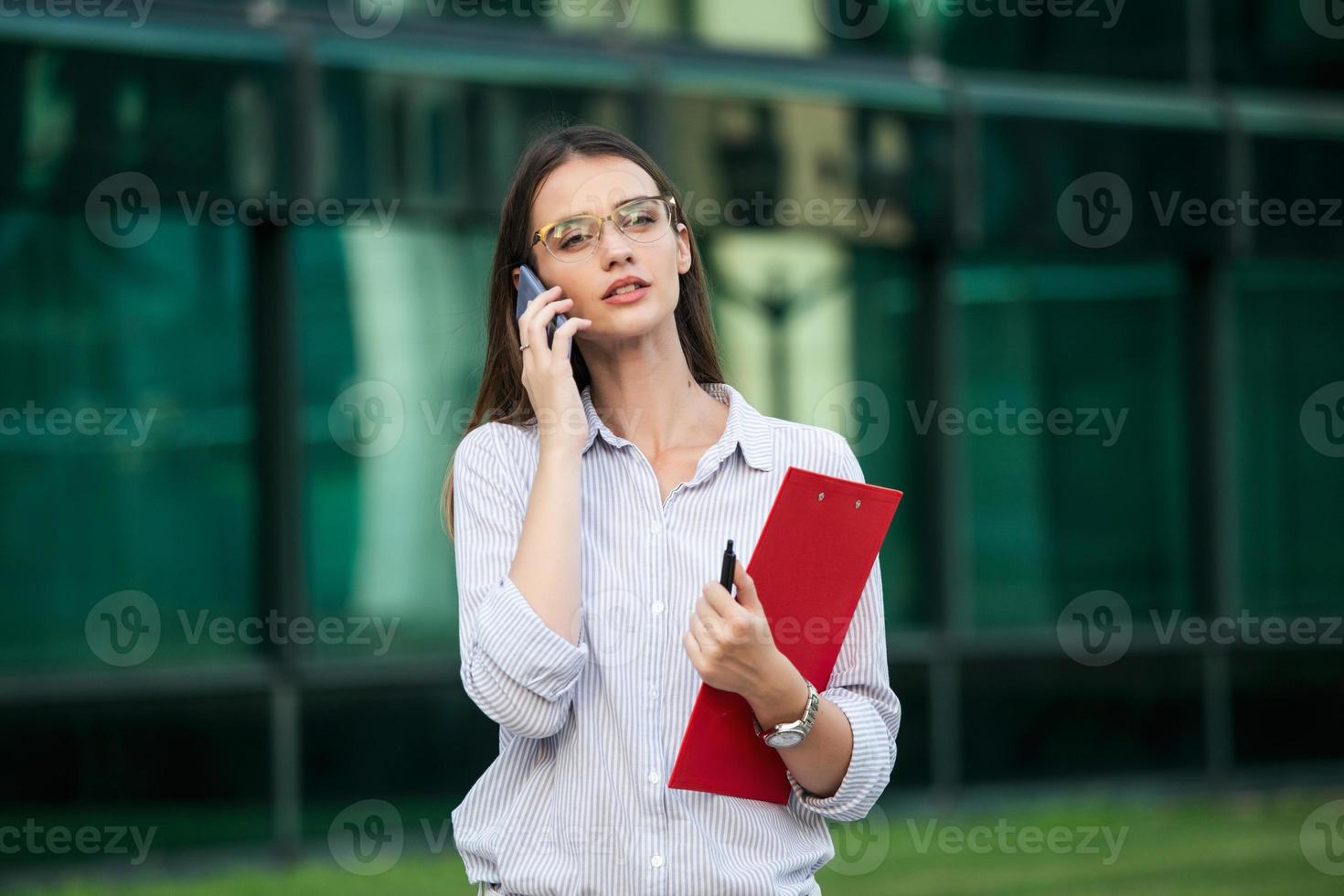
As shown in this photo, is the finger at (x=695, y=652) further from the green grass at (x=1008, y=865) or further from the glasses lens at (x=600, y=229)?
the green grass at (x=1008, y=865)

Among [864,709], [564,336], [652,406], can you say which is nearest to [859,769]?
[864,709]

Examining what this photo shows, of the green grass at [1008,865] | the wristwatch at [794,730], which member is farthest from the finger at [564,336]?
the green grass at [1008,865]

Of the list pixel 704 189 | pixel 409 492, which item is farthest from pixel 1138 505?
pixel 409 492

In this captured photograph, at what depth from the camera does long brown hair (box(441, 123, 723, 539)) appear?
2.81 metres

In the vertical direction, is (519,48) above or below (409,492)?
above

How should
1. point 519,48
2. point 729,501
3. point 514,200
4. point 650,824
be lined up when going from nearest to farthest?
point 650,824 → point 729,501 → point 514,200 → point 519,48

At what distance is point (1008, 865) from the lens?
8547 millimetres

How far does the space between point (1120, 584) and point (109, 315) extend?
6410 millimetres

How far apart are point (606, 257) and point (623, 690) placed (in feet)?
2.19

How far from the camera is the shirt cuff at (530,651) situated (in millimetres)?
2418

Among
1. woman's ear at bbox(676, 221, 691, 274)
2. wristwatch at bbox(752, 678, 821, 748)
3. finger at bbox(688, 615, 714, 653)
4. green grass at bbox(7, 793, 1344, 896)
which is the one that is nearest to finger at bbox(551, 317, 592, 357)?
woman's ear at bbox(676, 221, 691, 274)

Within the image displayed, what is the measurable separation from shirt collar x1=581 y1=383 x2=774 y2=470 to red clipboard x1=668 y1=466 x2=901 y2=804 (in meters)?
0.12

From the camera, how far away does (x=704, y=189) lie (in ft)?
31.4

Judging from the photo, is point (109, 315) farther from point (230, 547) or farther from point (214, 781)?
point (214, 781)
